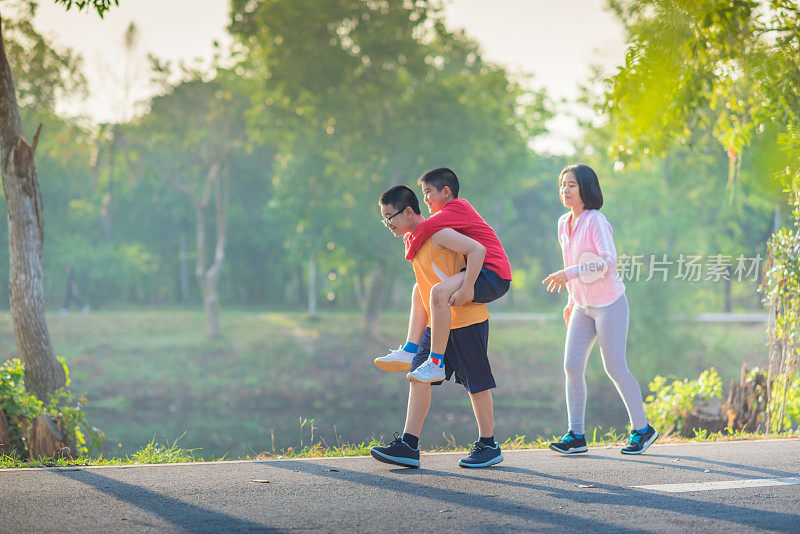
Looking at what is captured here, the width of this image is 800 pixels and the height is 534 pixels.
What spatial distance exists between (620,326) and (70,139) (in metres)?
34.8

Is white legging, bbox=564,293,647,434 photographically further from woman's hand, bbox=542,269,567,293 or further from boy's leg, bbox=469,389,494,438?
boy's leg, bbox=469,389,494,438

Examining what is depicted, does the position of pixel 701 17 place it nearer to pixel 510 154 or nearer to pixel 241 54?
pixel 510 154

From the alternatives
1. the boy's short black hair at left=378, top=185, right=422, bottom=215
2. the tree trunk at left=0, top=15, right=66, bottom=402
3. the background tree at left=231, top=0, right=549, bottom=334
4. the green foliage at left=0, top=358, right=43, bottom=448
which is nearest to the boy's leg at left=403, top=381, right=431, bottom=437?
the boy's short black hair at left=378, top=185, right=422, bottom=215

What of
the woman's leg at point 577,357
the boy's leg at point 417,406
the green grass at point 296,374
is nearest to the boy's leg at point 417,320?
the boy's leg at point 417,406

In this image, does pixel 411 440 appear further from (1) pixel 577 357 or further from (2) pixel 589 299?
(2) pixel 589 299

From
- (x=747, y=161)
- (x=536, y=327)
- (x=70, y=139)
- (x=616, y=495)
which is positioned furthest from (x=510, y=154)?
(x=616, y=495)

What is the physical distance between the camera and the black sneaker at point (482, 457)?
16.4 feet

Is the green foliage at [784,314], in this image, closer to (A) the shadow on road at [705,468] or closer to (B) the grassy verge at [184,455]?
(B) the grassy verge at [184,455]

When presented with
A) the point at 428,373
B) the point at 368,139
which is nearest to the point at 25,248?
the point at 428,373

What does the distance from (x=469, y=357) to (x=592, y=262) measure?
3.49 feet

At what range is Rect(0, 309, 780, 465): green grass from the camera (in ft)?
68.3

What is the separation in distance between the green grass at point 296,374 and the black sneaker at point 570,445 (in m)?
12.6

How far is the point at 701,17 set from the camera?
6.04 m

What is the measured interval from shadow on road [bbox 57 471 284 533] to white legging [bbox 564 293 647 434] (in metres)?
2.58
